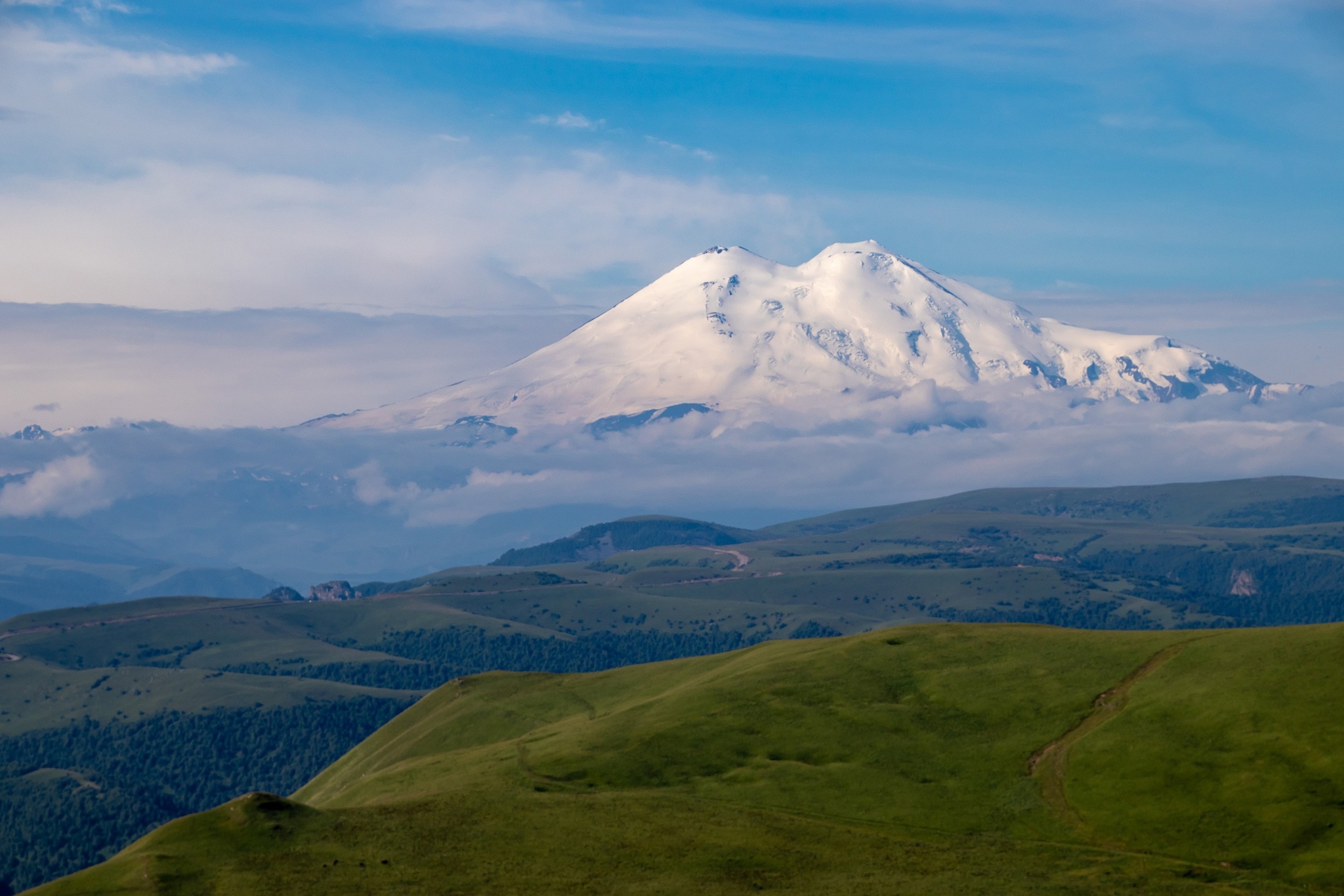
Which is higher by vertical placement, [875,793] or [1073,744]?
[1073,744]

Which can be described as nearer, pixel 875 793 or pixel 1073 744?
pixel 875 793

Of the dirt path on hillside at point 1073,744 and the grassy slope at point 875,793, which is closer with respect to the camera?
the grassy slope at point 875,793

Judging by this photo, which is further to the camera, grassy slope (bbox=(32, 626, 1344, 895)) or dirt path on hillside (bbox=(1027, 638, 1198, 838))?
dirt path on hillside (bbox=(1027, 638, 1198, 838))

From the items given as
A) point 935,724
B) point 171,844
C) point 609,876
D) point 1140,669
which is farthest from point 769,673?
point 171,844

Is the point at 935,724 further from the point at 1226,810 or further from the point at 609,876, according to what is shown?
the point at 609,876
